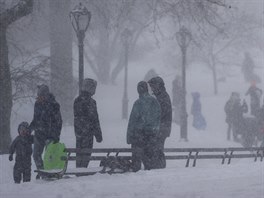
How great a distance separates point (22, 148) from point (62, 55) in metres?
8.55

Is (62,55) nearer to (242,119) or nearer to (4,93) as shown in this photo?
(4,93)

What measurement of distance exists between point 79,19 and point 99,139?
418 centimetres

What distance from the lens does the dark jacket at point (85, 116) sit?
32.1ft

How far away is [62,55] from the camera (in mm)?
18328

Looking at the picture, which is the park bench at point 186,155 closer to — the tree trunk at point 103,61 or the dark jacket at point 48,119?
A: the dark jacket at point 48,119

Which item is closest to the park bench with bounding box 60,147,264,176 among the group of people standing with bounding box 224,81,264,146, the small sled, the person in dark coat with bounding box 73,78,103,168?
the small sled

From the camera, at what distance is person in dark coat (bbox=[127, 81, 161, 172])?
9.35 metres

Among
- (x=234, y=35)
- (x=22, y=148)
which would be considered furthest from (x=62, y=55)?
(x=234, y=35)

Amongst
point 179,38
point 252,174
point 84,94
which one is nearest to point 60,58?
point 179,38

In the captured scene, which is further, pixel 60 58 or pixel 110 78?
pixel 110 78

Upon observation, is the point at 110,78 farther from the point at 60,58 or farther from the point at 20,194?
the point at 20,194

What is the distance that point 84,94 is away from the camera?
32.1 ft

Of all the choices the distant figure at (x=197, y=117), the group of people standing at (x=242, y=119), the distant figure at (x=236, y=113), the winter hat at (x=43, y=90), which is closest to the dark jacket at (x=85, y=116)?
the winter hat at (x=43, y=90)

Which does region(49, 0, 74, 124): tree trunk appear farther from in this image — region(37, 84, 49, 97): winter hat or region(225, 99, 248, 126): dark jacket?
region(37, 84, 49, 97): winter hat
